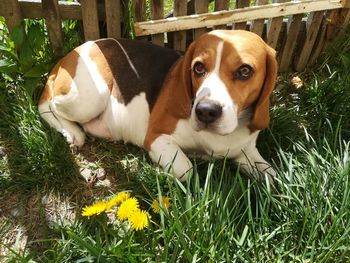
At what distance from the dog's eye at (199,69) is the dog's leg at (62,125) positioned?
122 cm

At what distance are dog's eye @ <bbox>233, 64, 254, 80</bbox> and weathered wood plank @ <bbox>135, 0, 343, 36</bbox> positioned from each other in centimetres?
128

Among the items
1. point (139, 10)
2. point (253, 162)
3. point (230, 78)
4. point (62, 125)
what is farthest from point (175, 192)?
point (139, 10)

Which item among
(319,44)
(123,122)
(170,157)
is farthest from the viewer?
(319,44)

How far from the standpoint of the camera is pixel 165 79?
3.42 meters

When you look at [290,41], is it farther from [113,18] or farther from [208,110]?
[208,110]

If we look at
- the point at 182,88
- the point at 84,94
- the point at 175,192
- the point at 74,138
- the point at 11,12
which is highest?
the point at 11,12

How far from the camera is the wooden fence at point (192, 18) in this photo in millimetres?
3746

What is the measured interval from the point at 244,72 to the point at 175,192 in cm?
83

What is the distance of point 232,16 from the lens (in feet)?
13.0

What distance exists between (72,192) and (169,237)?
3.32ft

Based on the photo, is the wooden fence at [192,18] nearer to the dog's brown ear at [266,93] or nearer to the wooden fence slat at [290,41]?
the wooden fence slat at [290,41]

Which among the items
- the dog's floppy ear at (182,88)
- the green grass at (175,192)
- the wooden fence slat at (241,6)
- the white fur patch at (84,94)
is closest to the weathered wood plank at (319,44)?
the green grass at (175,192)

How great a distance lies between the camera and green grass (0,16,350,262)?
8.74 ft

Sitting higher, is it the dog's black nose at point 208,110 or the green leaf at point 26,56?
the dog's black nose at point 208,110
